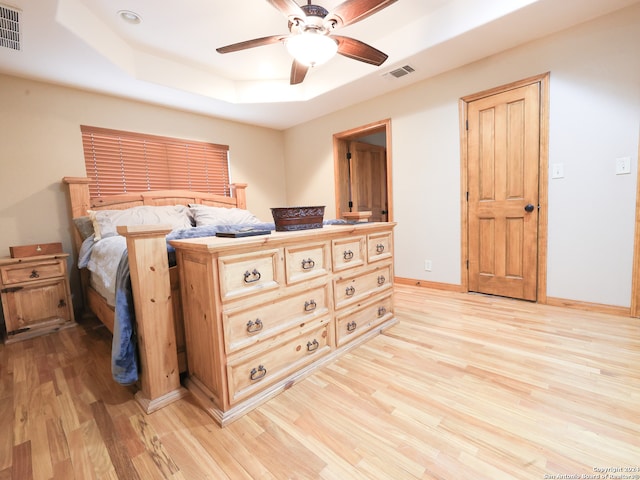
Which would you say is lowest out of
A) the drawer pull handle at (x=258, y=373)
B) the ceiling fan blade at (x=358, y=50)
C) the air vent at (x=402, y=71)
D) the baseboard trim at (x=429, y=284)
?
the baseboard trim at (x=429, y=284)

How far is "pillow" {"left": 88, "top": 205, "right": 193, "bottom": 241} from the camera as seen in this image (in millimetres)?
2611

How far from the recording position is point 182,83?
3.01m

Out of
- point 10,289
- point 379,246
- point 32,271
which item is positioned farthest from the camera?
point 32,271

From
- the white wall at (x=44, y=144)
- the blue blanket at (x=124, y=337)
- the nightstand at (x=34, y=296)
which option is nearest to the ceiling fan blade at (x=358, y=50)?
the blue blanket at (x=124, y=337)

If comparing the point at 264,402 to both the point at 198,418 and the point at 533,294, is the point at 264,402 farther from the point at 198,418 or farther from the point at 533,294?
the point at 533,294

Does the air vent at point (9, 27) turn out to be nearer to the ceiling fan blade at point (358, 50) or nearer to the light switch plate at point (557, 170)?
the ceiling fan blade at point (358, 50)

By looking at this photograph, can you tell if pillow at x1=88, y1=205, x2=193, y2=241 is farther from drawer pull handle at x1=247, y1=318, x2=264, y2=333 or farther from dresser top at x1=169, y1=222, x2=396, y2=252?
drawer pull handle at x1=247, y1=318, x2=264, y2=333

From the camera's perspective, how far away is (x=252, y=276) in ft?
4.38

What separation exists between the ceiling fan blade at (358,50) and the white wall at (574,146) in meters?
1.24

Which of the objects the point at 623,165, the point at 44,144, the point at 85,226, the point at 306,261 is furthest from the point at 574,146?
the point at 44,144

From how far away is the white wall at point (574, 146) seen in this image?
7.02 feet

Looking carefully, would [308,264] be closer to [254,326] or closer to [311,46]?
[254,326]

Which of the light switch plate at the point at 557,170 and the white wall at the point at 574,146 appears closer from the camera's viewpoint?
the white wall at the point at 574,146

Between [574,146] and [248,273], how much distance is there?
277 centimetres
